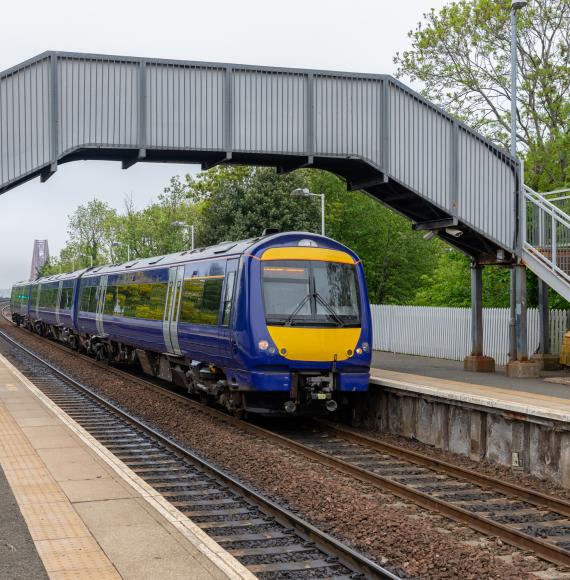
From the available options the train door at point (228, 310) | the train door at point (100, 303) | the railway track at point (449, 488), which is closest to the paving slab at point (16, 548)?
the railway track at point (449, 488)

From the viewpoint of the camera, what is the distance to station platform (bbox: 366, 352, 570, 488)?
11.0 meters

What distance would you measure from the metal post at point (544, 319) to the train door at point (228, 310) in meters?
10.3

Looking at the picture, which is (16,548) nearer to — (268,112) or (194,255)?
(194,255)

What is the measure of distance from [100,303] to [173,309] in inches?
334

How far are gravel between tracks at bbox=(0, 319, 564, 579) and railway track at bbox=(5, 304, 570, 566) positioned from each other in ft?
0.49

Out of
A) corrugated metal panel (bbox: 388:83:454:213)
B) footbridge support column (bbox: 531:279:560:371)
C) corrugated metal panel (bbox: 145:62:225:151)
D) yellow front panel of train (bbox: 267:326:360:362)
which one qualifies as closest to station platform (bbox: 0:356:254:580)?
yellow front panel of train (bbox: 267:326:360:362)

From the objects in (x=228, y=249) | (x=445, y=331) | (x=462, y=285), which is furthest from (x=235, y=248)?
(x=462, y=285)

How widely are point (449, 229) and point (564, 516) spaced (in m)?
11.6

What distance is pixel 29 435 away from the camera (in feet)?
40.5

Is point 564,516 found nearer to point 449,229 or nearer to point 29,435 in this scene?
point 29,435

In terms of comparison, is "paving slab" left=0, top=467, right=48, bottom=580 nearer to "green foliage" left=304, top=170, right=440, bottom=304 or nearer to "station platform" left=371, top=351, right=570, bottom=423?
"station platform" left=371, top=351, right=570, bottom=423

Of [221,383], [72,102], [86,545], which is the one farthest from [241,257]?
[86,545]

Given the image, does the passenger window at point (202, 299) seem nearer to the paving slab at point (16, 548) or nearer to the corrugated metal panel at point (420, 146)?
the corrugated metal panel at point (420, 146)

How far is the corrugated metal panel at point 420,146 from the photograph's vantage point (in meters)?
18.7
